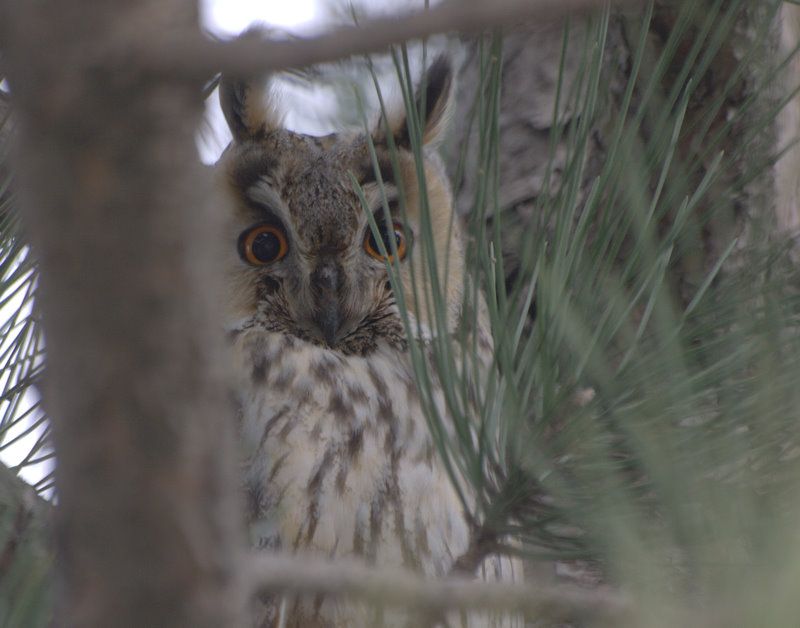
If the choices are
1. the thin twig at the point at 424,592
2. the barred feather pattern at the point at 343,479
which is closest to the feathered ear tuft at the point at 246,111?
the barred feather pattern at the point at 343,479

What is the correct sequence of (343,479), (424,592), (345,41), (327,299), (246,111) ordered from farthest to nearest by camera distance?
1. (246,111)
2. (327,299)
3. (343,479)
4. (424,592)
5. (345,41)

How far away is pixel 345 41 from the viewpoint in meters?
0.41

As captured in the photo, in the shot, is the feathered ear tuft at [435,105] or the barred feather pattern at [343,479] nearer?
the barred feather pattern at [343,479]

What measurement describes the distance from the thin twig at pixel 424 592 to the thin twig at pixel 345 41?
0.90ft

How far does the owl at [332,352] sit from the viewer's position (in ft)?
4.37

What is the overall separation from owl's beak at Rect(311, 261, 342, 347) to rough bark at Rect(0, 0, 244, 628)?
3.58 feet

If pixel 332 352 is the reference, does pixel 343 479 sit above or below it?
below

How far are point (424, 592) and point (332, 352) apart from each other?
1044 mm

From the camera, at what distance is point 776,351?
833 mm

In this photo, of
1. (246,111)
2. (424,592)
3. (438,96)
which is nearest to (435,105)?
(438,96)

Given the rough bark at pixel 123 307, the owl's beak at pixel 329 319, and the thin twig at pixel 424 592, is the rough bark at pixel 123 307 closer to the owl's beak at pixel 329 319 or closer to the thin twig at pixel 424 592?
the thin twig at pixel 424 592

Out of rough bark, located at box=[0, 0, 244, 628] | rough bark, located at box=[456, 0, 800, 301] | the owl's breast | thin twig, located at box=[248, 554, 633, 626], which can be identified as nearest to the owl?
the owl's breast

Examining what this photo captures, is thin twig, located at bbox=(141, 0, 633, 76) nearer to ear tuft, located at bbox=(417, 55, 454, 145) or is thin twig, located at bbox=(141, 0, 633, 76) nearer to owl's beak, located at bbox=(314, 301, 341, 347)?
owl's beak, located at bbox=(314, 301, 341, 347)

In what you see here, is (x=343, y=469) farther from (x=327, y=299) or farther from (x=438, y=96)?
(x=438, y=96)
